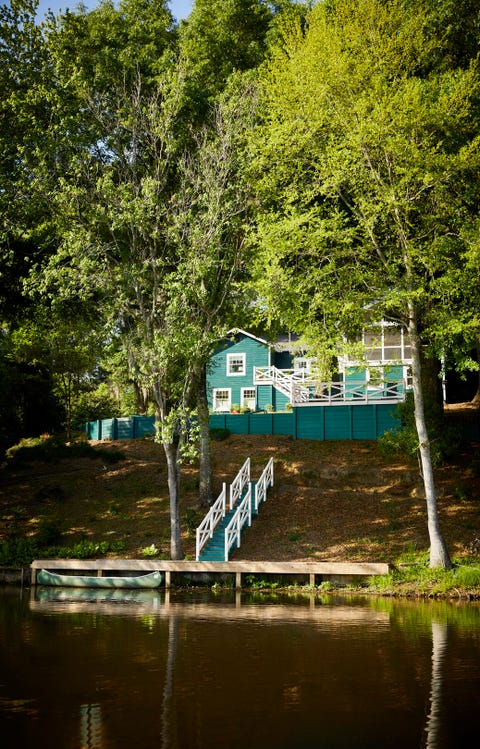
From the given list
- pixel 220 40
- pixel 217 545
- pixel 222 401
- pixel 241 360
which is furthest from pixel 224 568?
pixel 241 360

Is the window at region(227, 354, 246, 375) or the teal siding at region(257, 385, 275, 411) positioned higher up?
the window at region(227, 354, 246, 375)

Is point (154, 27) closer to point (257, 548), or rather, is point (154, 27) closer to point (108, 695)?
point (257, 548)

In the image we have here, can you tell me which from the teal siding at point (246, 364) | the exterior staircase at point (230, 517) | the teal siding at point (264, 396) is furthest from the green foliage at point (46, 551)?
the teal siding at point (246, 364)

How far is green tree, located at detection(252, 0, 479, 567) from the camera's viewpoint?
22281 millimetres

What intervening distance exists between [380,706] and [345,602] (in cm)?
1079

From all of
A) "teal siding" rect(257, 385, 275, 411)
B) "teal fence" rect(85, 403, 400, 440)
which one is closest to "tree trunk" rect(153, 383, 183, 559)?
"teal fence" rect(85, 403, 400, 440)

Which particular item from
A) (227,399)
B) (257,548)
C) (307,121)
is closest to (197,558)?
(257,548)

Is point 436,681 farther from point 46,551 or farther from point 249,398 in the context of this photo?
point 249,398

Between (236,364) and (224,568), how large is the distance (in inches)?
1031

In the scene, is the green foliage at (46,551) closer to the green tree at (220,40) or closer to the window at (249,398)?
the green tree at (220,40)

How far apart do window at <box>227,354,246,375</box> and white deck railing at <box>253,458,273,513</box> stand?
57.3 feet

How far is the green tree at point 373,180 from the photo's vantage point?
22.3 meters

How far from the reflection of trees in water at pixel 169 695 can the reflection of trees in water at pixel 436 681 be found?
2854 millimetres

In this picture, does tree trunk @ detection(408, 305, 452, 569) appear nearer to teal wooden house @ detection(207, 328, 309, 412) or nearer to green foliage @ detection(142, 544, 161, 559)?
green foliage @ detection(142, 544, 161, 559)
